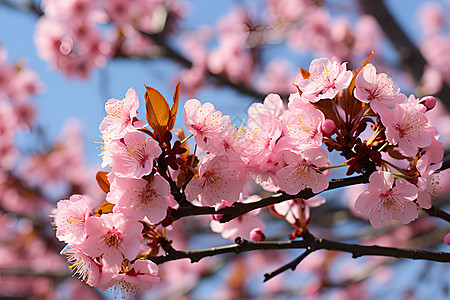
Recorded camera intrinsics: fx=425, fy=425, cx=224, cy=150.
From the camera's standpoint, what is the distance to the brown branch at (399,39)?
322 cm

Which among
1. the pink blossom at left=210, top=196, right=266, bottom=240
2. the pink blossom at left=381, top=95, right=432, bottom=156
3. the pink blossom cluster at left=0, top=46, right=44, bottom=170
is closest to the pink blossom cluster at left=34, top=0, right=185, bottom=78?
the pink blossom cluster at left=0, top=46, right=44, bottom=170

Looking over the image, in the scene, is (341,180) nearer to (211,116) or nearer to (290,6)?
(211,116)

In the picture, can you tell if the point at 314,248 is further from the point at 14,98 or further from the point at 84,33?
the point at 14,98

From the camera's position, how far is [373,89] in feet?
3.38

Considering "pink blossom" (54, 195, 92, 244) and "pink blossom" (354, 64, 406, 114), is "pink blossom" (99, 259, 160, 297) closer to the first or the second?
"pink blossom" (54, 195, 92, 244)

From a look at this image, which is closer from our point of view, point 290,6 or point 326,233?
point 326,233

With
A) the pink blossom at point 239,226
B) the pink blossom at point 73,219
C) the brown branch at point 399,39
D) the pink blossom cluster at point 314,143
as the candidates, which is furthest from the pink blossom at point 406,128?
the brown branch at point 399,39

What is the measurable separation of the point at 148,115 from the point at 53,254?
4481 mm

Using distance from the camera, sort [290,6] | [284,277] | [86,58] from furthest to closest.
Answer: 1. [284,277]
2. [290,6]
3. [86,58]

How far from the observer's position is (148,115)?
1.03 metres

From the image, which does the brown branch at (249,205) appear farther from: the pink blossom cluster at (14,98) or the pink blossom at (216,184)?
the pink blossom cluster at (14,98)

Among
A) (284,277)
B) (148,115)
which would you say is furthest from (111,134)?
(284,277)

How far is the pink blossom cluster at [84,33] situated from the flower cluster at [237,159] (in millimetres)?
2766

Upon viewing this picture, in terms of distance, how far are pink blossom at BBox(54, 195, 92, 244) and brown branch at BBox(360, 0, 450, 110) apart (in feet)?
9.45
